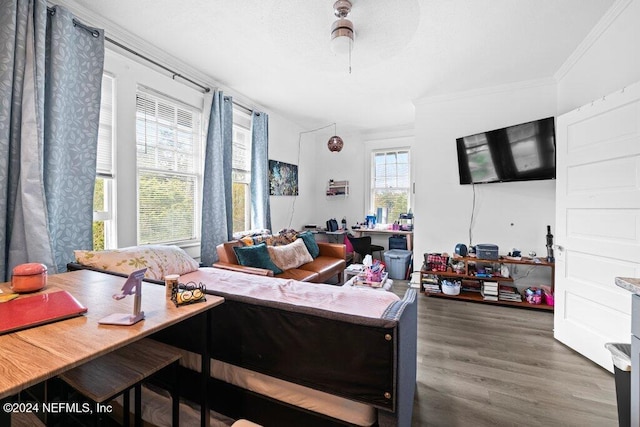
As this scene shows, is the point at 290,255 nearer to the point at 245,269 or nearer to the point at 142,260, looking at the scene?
the point at 245,269

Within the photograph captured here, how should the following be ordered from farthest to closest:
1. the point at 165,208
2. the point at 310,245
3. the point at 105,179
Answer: the point at 310,245
the point at 165,208
the point at 105,179

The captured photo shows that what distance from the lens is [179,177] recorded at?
330cm

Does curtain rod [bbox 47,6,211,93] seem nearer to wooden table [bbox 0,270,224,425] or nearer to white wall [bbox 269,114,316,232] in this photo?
white wall [bbox 269,114,316,232]

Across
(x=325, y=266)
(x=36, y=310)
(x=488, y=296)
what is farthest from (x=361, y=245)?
(x=36, y=310)

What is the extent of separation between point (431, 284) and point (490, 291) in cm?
68

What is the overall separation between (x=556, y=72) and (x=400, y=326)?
12.5ft

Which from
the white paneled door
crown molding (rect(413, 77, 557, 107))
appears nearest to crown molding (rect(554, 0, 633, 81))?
crown molding (rect(413, 77, 557, 107))

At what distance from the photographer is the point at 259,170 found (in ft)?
14.1

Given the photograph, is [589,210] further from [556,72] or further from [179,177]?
[179,177]

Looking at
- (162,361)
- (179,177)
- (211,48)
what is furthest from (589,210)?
(179,177)

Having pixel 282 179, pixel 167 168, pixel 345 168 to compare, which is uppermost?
pixel 345 168

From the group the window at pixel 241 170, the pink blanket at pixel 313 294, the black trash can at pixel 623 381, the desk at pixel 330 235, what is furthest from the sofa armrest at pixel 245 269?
the desk at pixel 330 235

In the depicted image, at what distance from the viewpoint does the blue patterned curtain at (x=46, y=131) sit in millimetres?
1881

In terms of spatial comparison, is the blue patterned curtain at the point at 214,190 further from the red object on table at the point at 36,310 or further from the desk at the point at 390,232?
the desk at the point at 390,232
